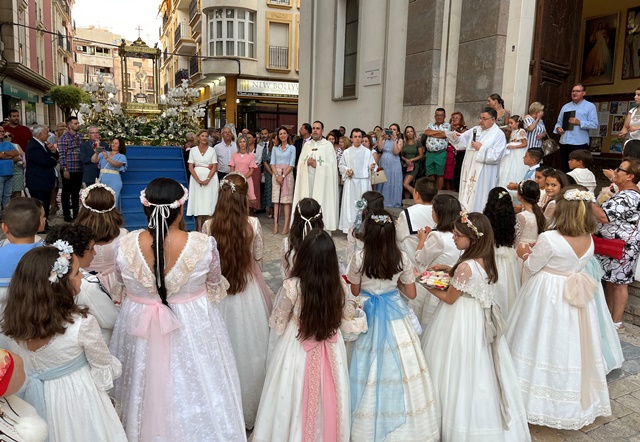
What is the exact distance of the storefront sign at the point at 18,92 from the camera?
74.6 feet

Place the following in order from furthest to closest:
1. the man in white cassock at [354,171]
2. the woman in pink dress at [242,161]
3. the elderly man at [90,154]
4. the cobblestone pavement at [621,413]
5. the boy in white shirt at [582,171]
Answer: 1. the elderly man at [90,154]
2. the woman in pink dress at [242,161]
3. the man in white cassock at [354,171]
4. the boy in white shirt at [582,171]
5. the cobblestone pavement at [621,413]

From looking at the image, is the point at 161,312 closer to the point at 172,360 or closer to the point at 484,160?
the point at 172,360

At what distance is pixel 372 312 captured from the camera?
119 inches

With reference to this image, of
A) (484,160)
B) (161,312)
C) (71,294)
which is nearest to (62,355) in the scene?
(71,294)

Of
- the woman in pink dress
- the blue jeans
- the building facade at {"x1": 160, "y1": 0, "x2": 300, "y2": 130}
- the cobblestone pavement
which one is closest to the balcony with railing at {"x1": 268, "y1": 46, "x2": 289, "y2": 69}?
the building facade at {"x1": 160, "y1": 0, "x2": 300, "y2": 130}

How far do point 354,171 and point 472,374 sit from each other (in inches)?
229

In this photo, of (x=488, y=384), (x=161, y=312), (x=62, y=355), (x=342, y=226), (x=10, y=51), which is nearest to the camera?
(x=62, y=355)

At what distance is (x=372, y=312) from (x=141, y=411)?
1.43m

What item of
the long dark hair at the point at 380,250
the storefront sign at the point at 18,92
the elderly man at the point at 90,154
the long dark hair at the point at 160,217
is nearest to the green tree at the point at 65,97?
the storefront sign at the point at 18,92

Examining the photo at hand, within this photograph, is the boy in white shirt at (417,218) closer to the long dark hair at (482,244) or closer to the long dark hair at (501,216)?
the long dark hair at (501,216)

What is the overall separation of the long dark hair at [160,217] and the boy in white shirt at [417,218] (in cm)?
238

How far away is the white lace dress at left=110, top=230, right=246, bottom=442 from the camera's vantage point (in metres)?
2.62

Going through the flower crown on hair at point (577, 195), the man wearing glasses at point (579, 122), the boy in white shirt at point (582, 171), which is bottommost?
the flower crown on hair at point (577, 195)

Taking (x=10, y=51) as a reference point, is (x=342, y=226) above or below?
below
